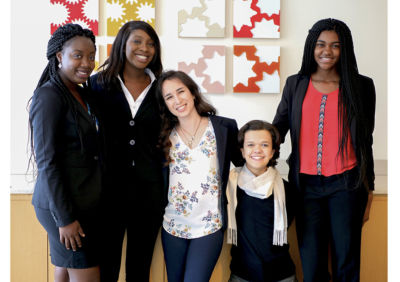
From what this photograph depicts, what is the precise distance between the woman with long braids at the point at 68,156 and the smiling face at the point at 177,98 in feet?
1.18

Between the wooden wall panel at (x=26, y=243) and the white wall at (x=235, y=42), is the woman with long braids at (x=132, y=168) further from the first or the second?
the white wall at (x=235, y=42)

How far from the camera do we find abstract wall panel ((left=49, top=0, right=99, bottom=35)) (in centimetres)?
283

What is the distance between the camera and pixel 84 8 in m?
2.84

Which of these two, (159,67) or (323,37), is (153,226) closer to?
(159,67)

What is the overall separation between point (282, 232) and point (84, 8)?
249 centimetres

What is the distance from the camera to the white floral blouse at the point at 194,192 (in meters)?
1.45

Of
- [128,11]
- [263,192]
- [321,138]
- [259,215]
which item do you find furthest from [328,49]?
[128,11]

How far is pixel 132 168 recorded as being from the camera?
4.82 feet

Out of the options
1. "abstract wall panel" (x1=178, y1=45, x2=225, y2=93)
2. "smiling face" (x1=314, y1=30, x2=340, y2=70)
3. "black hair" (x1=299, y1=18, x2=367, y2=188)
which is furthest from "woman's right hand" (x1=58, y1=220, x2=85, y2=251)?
"abstract wall panel" (x1=178, y1=45, x2=225, y2=93)

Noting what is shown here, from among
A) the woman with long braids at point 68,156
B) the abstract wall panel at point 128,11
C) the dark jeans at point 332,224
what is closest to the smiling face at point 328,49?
the dark jeans at point 332,224

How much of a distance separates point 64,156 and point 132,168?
0.33m

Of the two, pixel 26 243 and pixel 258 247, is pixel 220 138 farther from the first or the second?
pixel 26 243

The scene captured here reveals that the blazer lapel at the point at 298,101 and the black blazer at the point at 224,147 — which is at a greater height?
the blazer lapel at the point at 298,101

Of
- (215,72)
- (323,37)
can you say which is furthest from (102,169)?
(215,72)
